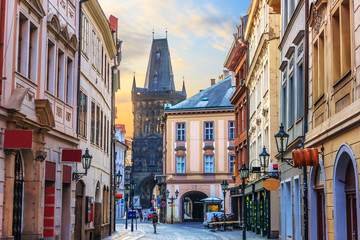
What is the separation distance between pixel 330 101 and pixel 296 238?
27.4 feet

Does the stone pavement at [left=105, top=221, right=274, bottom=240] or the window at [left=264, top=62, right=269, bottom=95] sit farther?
the stone pavement at [left=105, top=221, right=274, bottom=240]

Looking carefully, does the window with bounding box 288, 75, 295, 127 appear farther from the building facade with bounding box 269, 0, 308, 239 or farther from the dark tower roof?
the dark tower roof

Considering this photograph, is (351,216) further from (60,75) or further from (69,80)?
(69,80)

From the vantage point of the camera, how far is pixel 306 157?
16.9m

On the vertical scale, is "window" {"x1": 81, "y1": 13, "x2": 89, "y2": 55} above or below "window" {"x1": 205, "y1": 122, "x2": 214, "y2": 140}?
below

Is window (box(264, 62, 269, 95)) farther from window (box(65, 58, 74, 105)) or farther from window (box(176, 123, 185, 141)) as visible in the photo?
window (box(176, 123, 185, 141))

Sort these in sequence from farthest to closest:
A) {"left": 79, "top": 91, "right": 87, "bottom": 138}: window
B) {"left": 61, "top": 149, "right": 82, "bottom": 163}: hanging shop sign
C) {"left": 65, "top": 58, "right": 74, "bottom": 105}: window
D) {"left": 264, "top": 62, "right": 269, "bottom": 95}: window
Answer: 1. {"left": 264, "top": 62, "right": 269, "bottom": 95}: window
2. {"left": 79, "top": 91, "right": 87, "bottom": 138}: window
3. {"left": 65, "top": 58, "right": 74, "bottom": 105}: window
4. {"left": 61, "top": 149, "right": 82, "bottom": 163}: hanging shop sign

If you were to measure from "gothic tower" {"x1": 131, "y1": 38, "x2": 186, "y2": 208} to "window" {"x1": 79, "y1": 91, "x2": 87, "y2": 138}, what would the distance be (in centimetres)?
13043

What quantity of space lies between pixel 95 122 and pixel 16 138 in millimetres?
15363

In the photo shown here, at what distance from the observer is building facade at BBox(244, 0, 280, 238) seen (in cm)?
3306

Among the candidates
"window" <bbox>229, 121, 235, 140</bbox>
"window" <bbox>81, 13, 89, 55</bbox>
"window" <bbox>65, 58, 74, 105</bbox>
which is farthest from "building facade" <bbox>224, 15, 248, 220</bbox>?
"window" <bbox>65, 58, 74, 105</bbox>

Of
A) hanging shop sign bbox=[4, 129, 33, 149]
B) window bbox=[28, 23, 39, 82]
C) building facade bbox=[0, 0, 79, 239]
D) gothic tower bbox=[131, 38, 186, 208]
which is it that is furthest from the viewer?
gothic tower bbox=[131, 38, 186, 208]

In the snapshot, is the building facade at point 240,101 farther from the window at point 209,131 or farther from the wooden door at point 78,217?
the wooden door at point 78,217

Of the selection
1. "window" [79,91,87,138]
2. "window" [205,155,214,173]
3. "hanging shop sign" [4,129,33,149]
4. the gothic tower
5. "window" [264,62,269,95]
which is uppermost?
Answer: the gothic tower
